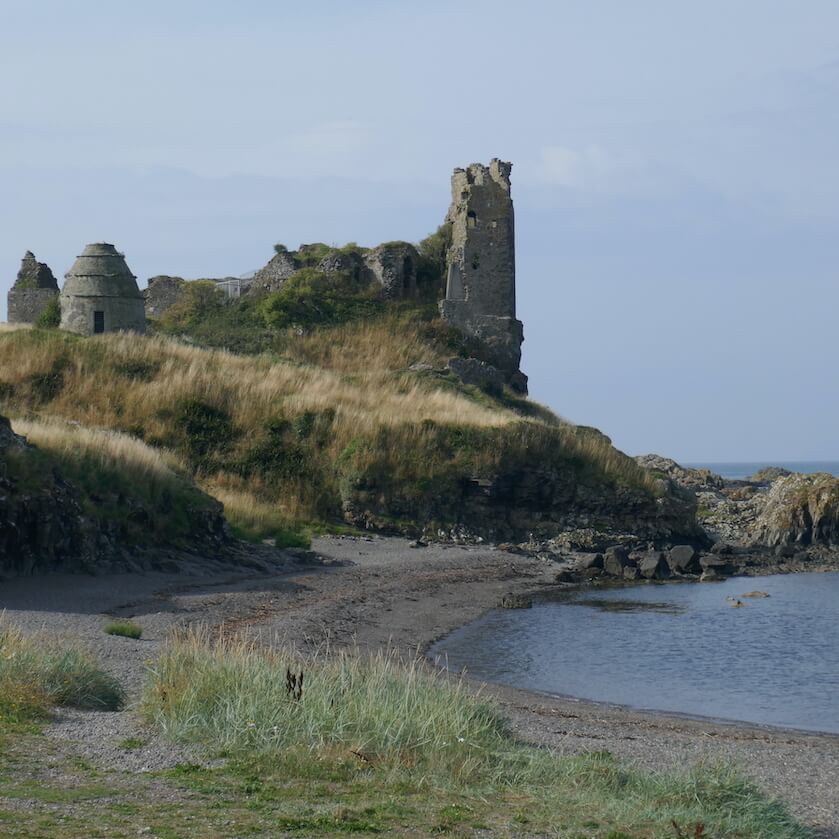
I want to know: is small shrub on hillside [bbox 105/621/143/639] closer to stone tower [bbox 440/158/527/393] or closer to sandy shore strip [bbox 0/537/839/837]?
sandy shore strip [bbox 0/537/839/837]

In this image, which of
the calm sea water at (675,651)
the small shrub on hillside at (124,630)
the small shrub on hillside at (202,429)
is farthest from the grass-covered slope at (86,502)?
the calm sea water at (675,651)

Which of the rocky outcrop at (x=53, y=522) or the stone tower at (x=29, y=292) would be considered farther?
the stone tower at (x=29, y=292)

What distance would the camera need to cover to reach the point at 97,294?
43125 millimetres

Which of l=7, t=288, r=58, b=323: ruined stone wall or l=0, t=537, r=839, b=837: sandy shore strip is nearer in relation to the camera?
l=0, t=537, r=839, b=837: sandy shore strip

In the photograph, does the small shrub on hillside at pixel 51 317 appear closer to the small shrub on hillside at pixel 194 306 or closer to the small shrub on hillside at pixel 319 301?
the small shrub on hillside at pixel 194 306

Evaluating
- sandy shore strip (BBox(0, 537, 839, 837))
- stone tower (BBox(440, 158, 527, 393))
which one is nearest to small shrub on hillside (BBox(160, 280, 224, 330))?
stone tower (BBox(440, 158, 527, 393))

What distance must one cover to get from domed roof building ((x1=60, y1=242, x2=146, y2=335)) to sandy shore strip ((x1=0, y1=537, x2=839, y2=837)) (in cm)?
1599

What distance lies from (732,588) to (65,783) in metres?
23.6

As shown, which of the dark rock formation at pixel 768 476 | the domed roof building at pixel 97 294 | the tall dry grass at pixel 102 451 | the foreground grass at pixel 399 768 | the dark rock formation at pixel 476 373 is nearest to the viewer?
the foreground grass at pixel 399 768

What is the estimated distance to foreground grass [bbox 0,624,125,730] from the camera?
A: 10.7 m

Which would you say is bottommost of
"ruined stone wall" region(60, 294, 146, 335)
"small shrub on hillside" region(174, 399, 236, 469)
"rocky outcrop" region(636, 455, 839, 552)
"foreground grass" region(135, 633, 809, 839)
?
"foreground grass" region(135, 633, 809, 839)

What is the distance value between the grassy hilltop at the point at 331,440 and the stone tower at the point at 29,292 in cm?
1380

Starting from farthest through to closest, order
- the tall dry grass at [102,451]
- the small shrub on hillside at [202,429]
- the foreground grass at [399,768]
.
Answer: the small shrub on hillside at [202,429] → the tall dry grass at [102,451] → the foreground grass at [399,768]

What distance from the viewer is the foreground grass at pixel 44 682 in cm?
1073
